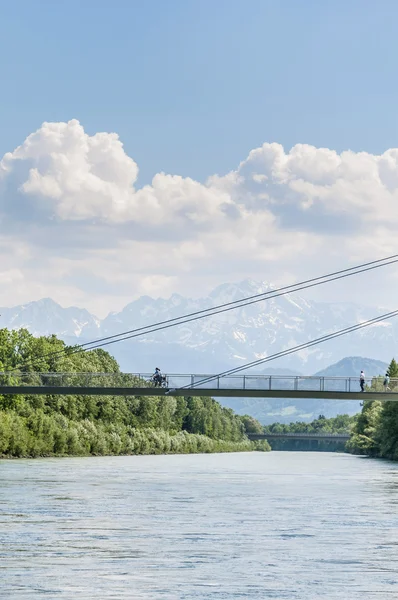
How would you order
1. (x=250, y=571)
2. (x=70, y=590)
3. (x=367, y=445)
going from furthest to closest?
(x=367, y=445) → (x=250, y=571) → (x=70, y=590)

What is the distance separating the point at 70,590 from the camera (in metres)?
29.3

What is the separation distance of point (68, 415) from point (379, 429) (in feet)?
124

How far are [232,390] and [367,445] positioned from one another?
7861cm

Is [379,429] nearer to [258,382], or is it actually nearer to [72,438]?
[72,438]

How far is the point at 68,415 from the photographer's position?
13100 cm

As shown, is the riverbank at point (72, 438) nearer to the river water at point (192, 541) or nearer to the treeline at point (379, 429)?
the treeline at point (379, 429)

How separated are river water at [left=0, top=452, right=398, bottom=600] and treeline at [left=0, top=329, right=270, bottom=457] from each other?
65.1 feet

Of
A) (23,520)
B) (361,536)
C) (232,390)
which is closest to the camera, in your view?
(361,536)

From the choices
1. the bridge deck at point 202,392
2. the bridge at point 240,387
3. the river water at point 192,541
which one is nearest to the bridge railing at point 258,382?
the bridge at point 240,387

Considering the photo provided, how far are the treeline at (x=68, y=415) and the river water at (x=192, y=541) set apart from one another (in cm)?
1985

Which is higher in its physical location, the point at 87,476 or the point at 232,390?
the point at 232,390

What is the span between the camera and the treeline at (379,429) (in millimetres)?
131125

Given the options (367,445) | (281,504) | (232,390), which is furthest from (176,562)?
(367,445)

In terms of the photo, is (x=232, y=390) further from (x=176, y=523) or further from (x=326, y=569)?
(x=326, y=569)
